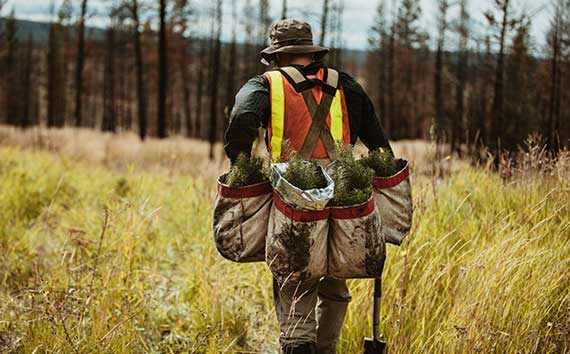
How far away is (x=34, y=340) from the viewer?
2.87 m

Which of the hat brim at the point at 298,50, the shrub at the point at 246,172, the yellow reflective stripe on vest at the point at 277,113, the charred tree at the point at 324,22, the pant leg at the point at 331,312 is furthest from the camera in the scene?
the charred tree at the point at 324,22

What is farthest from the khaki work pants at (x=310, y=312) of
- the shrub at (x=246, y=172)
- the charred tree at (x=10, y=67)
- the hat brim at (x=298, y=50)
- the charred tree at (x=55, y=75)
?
the charred tree at (x=10, y=67)

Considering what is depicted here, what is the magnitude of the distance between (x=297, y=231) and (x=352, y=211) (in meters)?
0.25

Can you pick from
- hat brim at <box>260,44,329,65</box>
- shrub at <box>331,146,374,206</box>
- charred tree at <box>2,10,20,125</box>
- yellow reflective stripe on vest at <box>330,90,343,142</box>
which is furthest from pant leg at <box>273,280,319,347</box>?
charred tree at <box>2,10,20,125</box>

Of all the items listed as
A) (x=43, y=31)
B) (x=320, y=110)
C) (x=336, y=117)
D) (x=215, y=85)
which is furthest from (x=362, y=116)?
(x=43, y=31)

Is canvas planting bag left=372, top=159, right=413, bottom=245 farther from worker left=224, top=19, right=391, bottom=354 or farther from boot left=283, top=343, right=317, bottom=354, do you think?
boot left=283, top=343, right=317, bottom=354

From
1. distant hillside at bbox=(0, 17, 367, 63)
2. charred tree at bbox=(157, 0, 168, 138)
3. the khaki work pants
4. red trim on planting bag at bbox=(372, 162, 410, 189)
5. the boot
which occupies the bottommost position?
the boot

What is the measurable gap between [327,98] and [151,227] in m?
3.12

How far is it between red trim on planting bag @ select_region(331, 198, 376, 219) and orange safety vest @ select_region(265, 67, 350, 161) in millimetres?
481

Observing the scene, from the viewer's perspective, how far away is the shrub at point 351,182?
242 cm

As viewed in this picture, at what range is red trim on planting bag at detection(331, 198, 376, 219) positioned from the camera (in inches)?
94.8

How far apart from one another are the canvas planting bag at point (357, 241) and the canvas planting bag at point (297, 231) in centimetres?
5

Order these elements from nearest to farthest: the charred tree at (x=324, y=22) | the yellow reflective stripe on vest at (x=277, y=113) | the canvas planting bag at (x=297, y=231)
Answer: the canvas planting bag at (x=297, y=231)
the yellow reflective stripe on vest at (x=277, y=113)
the charred tree at (x=324, y=22)

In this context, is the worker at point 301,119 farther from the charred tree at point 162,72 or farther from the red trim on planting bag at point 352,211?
the charred tree at point 162,72
